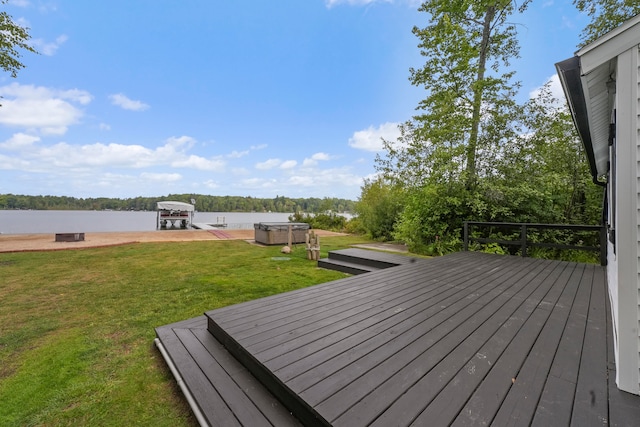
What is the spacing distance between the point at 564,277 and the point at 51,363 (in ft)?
19.1

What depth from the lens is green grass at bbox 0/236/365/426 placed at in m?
1.59

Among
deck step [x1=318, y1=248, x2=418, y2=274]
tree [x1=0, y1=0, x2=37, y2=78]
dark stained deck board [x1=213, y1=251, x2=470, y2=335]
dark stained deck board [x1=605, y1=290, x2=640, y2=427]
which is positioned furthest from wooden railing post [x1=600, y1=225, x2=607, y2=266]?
tree [x1=0, y1=0, x2=37, y2=78]

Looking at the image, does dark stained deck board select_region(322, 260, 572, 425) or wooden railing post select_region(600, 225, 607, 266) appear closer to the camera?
dark stained deck board select_region(322, 260, 572, 425)

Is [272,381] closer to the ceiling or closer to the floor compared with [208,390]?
closer to the ceiling

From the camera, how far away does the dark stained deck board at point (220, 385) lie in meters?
1.31

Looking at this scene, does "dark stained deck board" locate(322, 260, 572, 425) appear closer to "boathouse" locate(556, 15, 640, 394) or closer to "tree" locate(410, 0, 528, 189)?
"boathouse" locate(556, 15, 640, 394)

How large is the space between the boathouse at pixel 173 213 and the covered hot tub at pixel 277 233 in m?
9.35

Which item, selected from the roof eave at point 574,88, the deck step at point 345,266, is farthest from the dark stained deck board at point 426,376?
the deck step at point 345,266

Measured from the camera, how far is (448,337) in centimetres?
180

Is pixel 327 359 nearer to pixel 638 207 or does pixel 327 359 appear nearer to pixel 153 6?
pixel 638 207

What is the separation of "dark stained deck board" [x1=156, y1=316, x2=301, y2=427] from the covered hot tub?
254 inches

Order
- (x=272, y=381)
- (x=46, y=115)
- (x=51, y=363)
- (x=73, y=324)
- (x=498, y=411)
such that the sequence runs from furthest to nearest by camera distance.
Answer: (x=46, y=115), (x=73, y=324), (x=51, y=363), (x=272, y=381), (x=498, y=411)

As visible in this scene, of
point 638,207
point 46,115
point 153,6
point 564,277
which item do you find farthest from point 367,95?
point 46,115

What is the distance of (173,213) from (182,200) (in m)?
11.9
